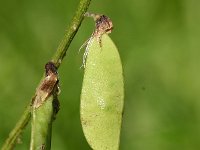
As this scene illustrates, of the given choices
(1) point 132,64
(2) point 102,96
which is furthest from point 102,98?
(1) point 132,64

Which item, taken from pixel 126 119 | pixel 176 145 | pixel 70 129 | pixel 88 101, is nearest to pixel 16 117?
pixel 70 129

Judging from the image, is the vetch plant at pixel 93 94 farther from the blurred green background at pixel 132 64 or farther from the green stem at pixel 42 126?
the blurred green background at pixel 132 64

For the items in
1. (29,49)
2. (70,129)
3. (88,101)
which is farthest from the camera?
(29,49)

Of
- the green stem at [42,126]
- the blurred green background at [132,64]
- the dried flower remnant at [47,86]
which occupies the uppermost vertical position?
the blurred green background at [132,64]

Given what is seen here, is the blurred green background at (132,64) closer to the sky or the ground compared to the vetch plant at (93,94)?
closer to the sky

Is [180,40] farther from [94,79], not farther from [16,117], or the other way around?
[94,79]

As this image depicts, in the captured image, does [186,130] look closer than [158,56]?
Yes

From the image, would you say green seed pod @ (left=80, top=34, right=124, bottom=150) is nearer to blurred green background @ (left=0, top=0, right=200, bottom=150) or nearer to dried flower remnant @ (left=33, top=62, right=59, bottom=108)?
dried flower remnant @ (left=33, top=62, right=59, bottom=108)

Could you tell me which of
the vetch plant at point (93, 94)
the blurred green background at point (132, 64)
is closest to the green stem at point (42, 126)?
the vetch plant at point (93, 94)
